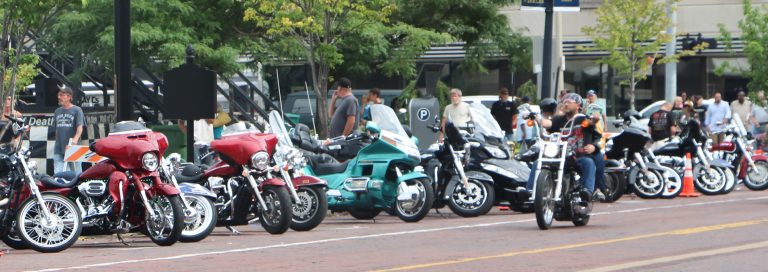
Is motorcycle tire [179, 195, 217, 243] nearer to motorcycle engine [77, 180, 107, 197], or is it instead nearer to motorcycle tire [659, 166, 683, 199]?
motorcycle engine [77, 180, 107, 197]

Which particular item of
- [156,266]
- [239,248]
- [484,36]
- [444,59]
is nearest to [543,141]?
[239,248]

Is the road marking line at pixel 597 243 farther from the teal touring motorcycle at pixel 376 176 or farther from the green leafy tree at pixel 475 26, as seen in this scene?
the green leafy tree at pixel 475 26

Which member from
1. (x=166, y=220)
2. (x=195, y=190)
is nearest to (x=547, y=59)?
(x=195, y=190)

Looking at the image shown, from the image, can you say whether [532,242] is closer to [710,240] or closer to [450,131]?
[710,240]

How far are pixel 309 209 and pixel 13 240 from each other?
11.0 feet

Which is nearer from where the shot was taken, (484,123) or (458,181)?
(458,181)

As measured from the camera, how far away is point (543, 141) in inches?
616

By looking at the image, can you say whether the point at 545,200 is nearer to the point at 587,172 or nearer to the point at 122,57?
the point at 587,172

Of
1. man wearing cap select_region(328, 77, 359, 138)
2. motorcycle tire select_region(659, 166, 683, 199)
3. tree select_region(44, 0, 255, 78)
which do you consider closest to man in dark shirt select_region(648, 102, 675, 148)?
motorcycle tire select_region(659, 166, 683, 199)

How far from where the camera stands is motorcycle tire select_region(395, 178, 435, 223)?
17.2 m

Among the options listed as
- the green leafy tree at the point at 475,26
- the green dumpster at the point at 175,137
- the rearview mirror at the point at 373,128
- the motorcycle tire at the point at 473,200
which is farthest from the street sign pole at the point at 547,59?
the green leafy tree at the point at 475,26

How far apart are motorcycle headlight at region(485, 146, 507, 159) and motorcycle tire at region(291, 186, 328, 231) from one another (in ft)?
11.3

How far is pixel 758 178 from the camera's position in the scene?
24016 millimetres

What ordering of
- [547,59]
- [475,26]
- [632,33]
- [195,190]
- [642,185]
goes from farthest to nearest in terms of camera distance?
[632,33], [475,26], [547,59], [642,185], [195,190]
